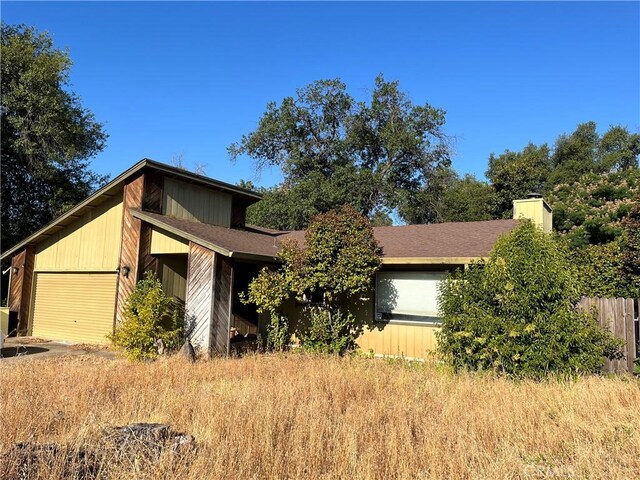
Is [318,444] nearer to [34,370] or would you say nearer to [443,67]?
[34,370]

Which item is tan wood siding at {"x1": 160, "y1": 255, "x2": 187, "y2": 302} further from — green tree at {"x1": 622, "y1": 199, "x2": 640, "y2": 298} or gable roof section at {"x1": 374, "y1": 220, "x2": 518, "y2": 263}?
green tree at {"x1": 622, "y1": 199, "x2": 640, "y2": 298}

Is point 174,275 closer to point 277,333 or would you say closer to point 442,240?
point 277,333

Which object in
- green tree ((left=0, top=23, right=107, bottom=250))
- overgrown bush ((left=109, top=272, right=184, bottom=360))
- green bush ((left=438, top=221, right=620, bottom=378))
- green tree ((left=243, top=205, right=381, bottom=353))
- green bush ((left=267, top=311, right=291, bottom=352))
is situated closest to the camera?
green bush ((left=438, top=221, right=620, bottom=378))

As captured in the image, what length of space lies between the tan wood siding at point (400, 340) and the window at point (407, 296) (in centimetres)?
24

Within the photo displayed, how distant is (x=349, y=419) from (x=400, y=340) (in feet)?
21.2

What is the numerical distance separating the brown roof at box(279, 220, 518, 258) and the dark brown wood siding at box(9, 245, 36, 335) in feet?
31.1

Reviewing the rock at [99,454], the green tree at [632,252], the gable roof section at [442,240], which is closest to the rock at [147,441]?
the rock at [99,454]

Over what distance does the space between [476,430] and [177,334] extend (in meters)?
8.01

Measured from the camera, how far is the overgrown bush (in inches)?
407

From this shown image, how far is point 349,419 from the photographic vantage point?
5.34 metres

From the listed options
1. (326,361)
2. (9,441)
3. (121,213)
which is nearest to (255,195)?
(121,213)

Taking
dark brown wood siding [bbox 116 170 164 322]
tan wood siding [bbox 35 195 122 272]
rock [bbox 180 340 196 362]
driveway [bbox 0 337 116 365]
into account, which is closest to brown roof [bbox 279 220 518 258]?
dark brown wood siding [bbox 116 170 164 322]

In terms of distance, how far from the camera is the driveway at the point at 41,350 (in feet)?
36.5

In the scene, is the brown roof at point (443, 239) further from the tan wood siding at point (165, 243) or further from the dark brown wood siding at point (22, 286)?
the dark brown wood siding at point (22, 286)
